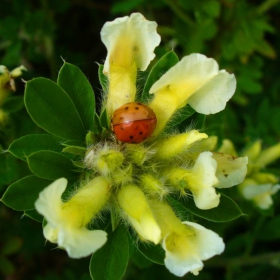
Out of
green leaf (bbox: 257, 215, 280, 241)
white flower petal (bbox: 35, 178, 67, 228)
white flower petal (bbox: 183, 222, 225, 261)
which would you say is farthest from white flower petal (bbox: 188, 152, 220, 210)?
green leaf (bbox: 257, 215, 280, 241)

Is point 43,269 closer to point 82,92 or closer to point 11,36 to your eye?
point 11,36

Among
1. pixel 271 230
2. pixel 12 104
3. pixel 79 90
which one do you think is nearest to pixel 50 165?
pixel 79 90

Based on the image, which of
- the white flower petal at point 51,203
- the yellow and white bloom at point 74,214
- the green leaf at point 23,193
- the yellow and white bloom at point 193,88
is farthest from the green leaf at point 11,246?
the white flower petal at point 51,203

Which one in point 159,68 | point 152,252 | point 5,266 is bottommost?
point 5,266

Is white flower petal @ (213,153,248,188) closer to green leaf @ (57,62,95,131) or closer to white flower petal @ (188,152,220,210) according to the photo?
white flower petal @ (188,152,220,210)

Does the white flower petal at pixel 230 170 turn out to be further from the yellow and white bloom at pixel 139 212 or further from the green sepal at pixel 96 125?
the green sepal at pixel 96 125

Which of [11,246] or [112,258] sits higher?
[112,258]

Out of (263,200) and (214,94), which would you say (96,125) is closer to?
(214,94)
